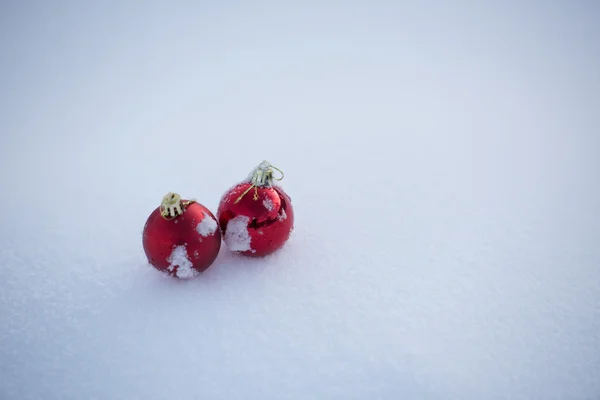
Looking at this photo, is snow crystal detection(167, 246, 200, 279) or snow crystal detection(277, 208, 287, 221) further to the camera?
snow crystal detection(277, 208, 287, 221)

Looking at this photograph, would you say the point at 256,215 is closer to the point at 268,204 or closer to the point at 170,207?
the point at 268,204

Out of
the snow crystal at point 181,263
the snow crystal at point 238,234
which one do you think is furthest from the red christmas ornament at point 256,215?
the snow crystal at point 181,263

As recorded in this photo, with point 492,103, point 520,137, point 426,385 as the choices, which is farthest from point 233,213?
point 492,103

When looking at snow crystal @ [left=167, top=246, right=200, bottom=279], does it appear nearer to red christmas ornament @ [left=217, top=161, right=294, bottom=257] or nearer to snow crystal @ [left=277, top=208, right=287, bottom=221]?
red christmas ornament @ [left=217, top=161, right=294, bottom=257]

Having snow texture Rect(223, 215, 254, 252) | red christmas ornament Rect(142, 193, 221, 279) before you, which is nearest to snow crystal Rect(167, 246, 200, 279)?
red christmas ornament Rect(142, 193, 221, 279)

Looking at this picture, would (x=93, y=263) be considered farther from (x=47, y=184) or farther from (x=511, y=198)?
(x=511, y=198)

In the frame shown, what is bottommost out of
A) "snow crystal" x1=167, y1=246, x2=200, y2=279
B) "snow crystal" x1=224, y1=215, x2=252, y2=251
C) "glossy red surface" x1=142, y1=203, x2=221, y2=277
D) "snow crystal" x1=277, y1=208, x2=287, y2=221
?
"snow crystal" x1=167, y1=246, x2=200, y2=279

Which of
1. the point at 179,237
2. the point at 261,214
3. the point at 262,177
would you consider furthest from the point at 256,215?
the point at 179,237
